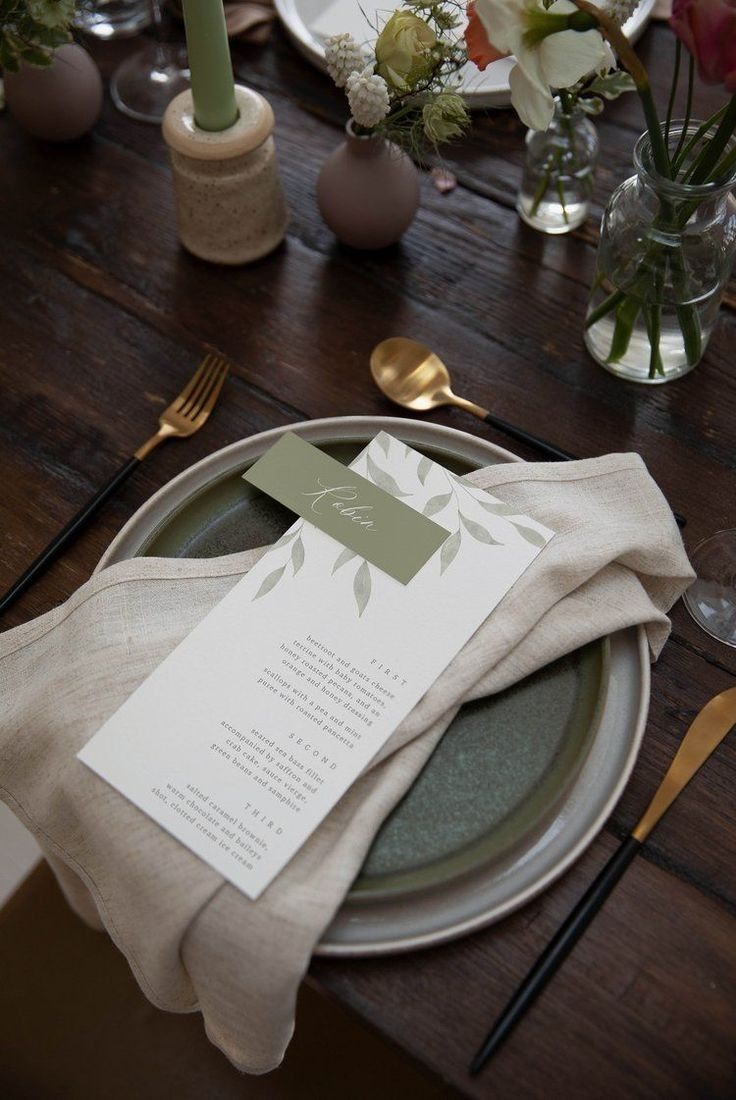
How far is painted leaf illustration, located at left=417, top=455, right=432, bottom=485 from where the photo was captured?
746mm

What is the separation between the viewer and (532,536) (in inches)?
28.1

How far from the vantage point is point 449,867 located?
607mm

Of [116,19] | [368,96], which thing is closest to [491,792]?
[368,96]

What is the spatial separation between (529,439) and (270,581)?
273mm

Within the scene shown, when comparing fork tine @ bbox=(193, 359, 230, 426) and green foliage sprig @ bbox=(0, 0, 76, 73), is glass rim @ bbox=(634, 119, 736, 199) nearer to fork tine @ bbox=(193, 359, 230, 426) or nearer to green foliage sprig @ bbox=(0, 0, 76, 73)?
fork tine @ bbox=(193, 359, 230, 426)

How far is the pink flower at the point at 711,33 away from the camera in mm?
555

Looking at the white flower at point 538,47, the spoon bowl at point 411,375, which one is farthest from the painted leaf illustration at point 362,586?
the white flower at point 538,47

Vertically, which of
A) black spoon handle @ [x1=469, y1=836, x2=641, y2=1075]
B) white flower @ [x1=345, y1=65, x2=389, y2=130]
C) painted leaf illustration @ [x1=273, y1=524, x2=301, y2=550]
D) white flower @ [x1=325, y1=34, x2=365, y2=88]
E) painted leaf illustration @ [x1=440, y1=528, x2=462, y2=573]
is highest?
white flower @ [x1=325, y1=34, x2=365, y2=88]

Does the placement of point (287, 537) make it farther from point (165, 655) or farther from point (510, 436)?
point (510, 436)

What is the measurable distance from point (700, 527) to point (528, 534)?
180mm

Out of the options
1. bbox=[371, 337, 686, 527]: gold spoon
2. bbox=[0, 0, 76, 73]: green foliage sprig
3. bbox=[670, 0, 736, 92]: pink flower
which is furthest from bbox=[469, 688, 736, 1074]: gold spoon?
bbox=[0, 0, 76, 73]: green foliage sprig

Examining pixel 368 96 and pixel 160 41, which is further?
pixel 160 41

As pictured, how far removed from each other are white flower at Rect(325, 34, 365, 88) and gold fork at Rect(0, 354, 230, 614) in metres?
0.26

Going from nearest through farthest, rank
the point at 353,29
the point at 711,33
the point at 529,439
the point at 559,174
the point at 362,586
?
1. the point at 711,33
2. the point at 362,586
3. the point at 529,439
4. the point at 559,174
5. the point at 353,29
